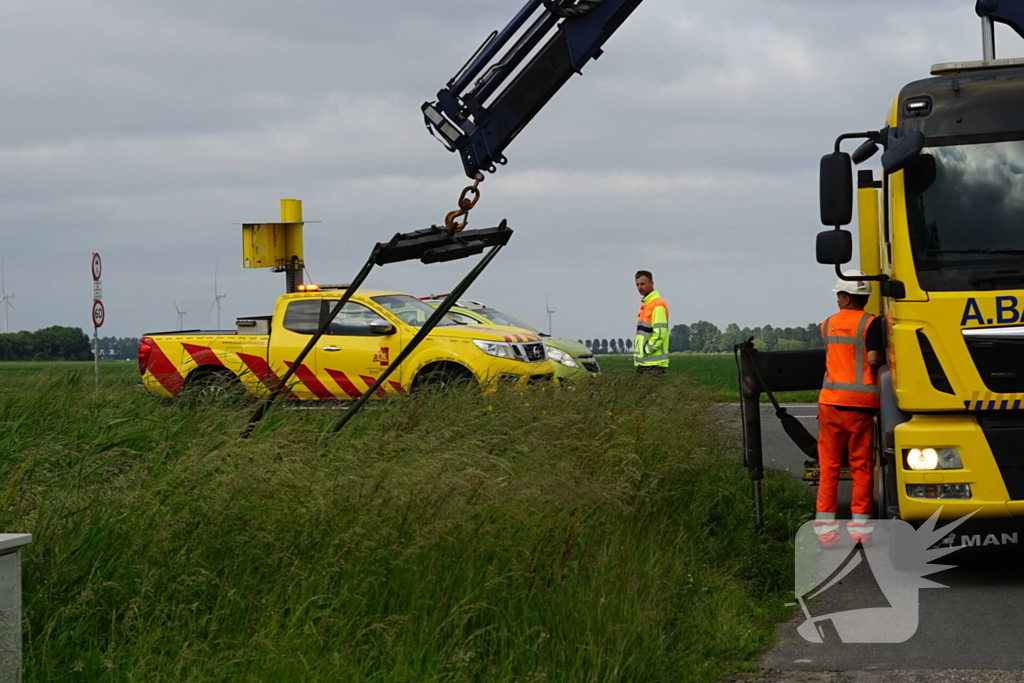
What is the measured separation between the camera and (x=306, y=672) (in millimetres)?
4465

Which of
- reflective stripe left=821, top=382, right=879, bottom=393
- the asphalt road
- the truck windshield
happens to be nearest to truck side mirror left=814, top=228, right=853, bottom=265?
the truck windshield

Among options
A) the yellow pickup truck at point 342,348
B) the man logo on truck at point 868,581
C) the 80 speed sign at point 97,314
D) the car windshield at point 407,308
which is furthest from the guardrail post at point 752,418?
the 80 speed sign at point 97,314

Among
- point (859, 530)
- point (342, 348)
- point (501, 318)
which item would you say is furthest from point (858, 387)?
point (501, 318)

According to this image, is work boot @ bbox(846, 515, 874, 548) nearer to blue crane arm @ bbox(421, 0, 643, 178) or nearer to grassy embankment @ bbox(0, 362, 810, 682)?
grassy embankment @ bbox(0, 362, 810, 682)

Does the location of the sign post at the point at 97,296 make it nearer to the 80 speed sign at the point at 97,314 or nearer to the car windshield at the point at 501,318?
the 80 speed sign at the point at 97,314

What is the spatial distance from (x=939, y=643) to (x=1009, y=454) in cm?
173

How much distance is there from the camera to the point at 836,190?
755 cm

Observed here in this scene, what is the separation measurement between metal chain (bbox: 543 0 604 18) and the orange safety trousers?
460 cm

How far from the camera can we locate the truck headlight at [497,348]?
15453mm

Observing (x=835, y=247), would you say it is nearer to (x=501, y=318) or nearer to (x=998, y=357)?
(x=998, y=357)

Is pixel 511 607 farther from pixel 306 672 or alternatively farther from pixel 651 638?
pixel 306 672

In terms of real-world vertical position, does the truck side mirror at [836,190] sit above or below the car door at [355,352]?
above

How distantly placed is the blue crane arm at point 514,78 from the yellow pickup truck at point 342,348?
431 centimetres

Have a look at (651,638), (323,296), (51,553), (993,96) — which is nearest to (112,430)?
(51,553)
